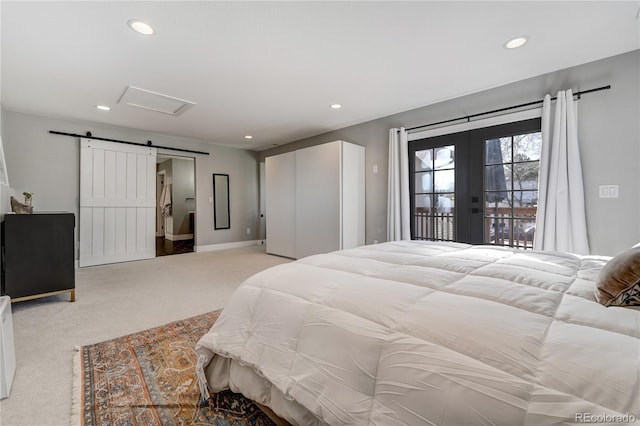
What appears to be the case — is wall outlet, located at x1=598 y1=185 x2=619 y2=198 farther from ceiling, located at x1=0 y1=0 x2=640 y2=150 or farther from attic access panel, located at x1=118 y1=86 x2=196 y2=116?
attic access panel, located at x1=118 y1=86 x2=196 y2=116

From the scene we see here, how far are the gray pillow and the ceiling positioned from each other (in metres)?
1.87

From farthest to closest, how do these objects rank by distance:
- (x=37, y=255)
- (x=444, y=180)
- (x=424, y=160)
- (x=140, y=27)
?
1. (x=424, y=160)
2. (x=444, y=180)
3. (x=37, y=255)
4. (x=140, y=27)

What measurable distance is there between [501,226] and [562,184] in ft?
2.48

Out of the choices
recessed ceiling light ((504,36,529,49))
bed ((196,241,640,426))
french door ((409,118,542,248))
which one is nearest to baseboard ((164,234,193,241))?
french door ((409,118,542,248))

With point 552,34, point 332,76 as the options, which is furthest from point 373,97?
point 552,34

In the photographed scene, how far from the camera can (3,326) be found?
1.60m

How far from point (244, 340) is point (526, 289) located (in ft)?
3.94

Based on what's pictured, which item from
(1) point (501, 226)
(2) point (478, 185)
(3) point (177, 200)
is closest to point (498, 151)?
(2) point (478, 185)

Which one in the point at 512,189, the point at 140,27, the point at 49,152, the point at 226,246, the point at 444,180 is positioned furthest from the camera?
the point at 226,246

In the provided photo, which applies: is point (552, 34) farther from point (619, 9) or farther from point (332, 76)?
point (332, 76)

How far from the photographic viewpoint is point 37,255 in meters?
2.73

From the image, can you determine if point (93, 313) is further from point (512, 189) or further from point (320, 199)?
point (512, 189)

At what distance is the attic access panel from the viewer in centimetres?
332

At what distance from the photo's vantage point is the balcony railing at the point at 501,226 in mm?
3150
